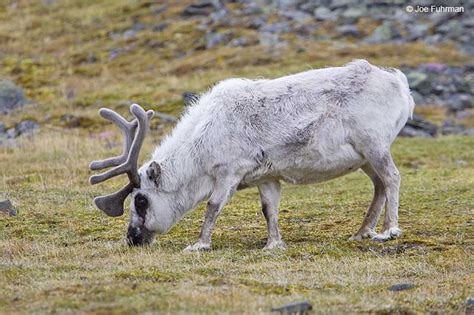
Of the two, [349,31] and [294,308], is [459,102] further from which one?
[294,308]

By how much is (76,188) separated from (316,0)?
37.3m

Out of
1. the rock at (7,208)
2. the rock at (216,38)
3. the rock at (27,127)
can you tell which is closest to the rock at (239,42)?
the rock at (216,38)

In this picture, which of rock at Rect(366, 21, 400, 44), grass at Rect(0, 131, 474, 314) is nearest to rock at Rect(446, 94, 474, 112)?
rock at Rect(366, 21, 400, 44)

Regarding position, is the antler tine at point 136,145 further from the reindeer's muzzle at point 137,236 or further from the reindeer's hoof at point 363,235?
the reindeer's hoof at point 363,235

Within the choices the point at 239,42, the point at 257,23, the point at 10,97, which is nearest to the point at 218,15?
the point at 257,23

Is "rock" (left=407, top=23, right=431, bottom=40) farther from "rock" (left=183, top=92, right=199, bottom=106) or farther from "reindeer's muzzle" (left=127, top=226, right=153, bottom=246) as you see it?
"reindeer's muzzle" (left=127, top=226, right=153, bottom=246)

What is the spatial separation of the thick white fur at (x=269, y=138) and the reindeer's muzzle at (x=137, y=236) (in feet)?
0.45

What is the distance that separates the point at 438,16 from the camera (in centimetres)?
5209

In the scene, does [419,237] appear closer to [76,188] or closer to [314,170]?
[314,170]

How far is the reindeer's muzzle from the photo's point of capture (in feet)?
43.4

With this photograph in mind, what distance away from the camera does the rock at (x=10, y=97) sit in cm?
3842

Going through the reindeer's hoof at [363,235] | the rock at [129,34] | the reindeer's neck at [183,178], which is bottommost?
the rock at [129,34]

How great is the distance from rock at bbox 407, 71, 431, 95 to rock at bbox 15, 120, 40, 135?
16.0m

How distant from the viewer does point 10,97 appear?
1542 inches
